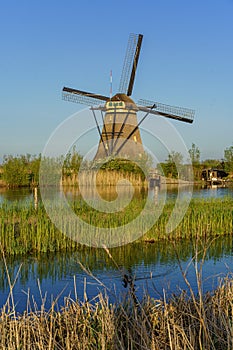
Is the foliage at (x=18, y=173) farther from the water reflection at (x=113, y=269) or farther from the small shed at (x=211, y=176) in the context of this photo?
the water reflection at (x=113, y=269)

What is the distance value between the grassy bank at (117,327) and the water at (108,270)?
189cm

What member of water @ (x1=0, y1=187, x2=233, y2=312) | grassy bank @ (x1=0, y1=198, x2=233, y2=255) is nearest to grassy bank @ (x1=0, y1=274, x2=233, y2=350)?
water @ (x1=0, y1=187, x2=233, y2=312)

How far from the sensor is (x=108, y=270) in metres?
7.11

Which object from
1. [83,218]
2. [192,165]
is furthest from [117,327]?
[192,165]

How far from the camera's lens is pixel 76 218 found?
351 inches

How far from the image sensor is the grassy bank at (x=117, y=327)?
9.89 ft

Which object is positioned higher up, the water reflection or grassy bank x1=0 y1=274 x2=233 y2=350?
grassy bank x1=0 y1=274 x2=233 y2=350

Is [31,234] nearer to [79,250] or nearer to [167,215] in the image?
[79,250]

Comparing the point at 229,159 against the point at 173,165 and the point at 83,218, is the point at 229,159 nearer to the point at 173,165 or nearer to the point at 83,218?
the point at 173,165

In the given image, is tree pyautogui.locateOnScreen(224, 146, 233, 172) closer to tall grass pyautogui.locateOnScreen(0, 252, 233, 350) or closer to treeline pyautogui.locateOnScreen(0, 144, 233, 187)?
treeline pyautogui.locateOnScreen(0, 144, 233, 187)

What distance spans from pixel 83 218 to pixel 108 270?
221cm

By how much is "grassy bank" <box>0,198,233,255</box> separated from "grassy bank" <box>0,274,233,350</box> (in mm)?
3412

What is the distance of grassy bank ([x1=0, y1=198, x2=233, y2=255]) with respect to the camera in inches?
319

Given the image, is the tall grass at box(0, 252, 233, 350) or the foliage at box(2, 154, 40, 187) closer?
the tall grass at box(0, 252, 233, 350)
